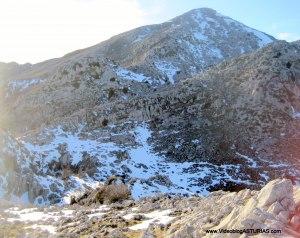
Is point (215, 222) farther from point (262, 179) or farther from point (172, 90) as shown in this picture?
point (172, 90)

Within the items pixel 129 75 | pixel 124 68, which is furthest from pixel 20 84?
pixel 129 75

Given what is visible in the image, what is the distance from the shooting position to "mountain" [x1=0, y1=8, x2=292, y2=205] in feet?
183

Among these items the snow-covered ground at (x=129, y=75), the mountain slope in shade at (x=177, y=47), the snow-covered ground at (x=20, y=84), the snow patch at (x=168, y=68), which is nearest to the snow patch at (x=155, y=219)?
the snow-covered ground at (x=129, y=75)

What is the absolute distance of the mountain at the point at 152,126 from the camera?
55.8m

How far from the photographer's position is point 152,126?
7475 centimetres

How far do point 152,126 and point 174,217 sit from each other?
49316mm

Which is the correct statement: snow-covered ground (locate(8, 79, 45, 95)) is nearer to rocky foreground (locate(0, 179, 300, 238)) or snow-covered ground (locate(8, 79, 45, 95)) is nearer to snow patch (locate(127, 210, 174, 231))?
rocky foreground (locate(0, 179, 300, 238))

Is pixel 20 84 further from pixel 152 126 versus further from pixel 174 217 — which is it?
pixel 174 217

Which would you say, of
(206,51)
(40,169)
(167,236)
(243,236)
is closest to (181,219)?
(167,236)

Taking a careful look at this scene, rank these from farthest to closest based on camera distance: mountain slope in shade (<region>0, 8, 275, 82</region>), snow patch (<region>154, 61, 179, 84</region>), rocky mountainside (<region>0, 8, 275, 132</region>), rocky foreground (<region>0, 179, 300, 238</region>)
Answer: mountain slope in shade (<region>0, 8, 275, 82</region>) < snow patch (<region>154, 61, 179, 84</region>) < rocky mountainside (<region>0, 8, 275, 132</region>) < rocky foreground (<region>0, 179, 300, 238</region>)

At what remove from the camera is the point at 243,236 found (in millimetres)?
17672

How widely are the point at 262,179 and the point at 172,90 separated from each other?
30276 millimetres

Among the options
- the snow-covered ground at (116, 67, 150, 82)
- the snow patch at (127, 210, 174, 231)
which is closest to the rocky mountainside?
the snow-covered ground at (116, 67, 150, 82)

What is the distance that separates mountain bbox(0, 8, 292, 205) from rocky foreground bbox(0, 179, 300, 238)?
14.8 m
